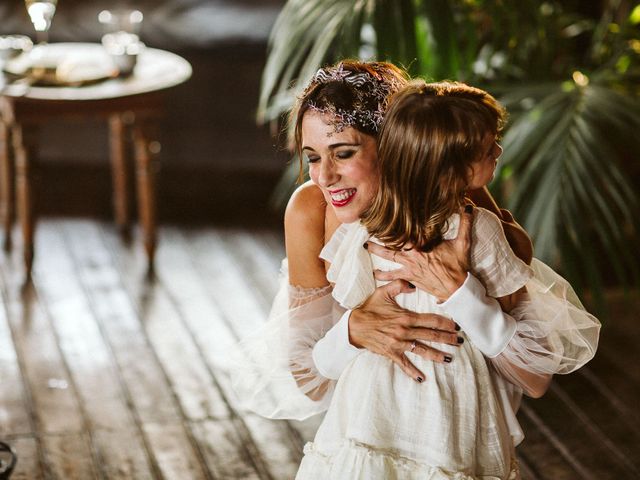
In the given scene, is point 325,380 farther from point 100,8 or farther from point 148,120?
point 100,8

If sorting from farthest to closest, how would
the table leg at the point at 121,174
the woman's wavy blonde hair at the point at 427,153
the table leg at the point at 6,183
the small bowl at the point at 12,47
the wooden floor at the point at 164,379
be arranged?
the table leg at the point at 121,174 → the table leg at the point at 6,183 → the small bowl at the point at 12,47 → the wooden floor at the point at 164,379 → the woman's wavy blonde hair at the point at 427,153

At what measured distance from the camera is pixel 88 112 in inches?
138

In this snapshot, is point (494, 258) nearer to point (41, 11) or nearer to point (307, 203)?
point (307, 203)

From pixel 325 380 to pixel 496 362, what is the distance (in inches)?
13.8

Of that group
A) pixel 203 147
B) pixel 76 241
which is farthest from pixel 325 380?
pixel 203 147

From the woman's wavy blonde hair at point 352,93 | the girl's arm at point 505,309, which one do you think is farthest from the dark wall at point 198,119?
the girl's arm at point 505,309

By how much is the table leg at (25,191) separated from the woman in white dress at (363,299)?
6.63 feet

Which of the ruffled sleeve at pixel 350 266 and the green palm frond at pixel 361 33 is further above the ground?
the green palm frond at pixel 361 33

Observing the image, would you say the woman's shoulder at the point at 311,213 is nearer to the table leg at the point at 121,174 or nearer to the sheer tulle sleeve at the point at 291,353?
the sheer tulle sleeve at the point at 291,353

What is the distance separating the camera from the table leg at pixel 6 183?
391 cm

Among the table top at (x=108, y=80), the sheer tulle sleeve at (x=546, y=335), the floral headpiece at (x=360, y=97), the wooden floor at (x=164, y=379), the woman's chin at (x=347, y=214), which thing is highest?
the floral headpiece at (x=360, y=97)

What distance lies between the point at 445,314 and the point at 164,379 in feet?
5.54

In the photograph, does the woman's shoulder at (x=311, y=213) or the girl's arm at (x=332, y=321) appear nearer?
the girl's arm at (x=332, y=321)

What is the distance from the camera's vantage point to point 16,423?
2801 millimetres
